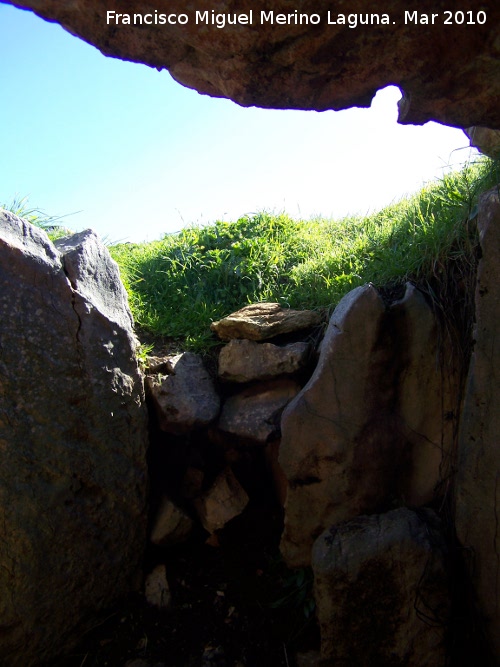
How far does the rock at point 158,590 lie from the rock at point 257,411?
91 cm

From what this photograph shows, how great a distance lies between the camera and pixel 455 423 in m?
3.33

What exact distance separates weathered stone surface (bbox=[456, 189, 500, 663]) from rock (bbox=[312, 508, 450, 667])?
17 cm

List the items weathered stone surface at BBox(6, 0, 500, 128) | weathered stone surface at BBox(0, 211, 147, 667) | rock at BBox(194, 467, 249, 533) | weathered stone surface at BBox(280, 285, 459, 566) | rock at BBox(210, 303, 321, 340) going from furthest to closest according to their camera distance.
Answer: rock at BBox(210, 303, 321, 340) < rock at BBox(194, 467, 249, 533) < weathered stone surface at BBox(280, 285, 459, 566) < weathered stone surface at BBox(0, 211, 147, 667) < weathered stone surface at BBox(6, 0, 500, 128)

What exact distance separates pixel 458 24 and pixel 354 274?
2.07m

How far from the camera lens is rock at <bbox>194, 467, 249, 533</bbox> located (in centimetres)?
387

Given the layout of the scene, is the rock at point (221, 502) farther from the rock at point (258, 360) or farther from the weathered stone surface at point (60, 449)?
the rock at point (258, 360)

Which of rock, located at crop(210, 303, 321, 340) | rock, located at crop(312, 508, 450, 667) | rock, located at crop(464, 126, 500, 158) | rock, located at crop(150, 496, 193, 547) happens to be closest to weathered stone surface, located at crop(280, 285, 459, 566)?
rock, located at crop(312, 508, 450, 667)

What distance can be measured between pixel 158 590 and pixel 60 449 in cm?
107

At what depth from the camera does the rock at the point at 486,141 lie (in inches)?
144

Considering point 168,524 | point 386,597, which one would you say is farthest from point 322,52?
point 168,524

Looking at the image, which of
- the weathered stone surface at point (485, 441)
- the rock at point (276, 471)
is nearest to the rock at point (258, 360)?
the rock at point (276, 471)

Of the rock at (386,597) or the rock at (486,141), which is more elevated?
the rock at (486,141)

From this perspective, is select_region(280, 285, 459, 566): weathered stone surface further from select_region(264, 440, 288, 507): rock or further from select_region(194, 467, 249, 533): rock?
select_region(194, 467, 249, 533): rock

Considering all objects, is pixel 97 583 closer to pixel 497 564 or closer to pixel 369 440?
pixel 369 440
